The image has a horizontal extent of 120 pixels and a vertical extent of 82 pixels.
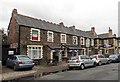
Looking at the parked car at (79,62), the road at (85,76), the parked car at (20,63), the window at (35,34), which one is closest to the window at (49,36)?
the window at (35,34)

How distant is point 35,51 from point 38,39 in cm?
181

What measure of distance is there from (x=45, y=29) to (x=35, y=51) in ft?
12.9

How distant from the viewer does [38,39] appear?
26172 mm

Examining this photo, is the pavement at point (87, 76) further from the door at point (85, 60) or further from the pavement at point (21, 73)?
the door at point (85, 60)

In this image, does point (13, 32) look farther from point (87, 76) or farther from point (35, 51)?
point (87, 76)

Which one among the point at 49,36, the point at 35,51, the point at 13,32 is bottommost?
the point at 35,51

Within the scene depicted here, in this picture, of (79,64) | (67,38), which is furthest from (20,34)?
(67,38)

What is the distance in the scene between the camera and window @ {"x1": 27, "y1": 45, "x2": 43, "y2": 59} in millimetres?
24850

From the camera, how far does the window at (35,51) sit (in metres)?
24.9

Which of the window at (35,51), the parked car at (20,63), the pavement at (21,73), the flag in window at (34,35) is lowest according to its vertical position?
the pavement at (21,73)

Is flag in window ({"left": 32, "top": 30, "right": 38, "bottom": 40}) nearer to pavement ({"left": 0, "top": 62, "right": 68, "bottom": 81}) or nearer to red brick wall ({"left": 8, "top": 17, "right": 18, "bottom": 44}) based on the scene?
red brick wall ({"left": 8, "top": 17, "right": 18, "bottom": 44})

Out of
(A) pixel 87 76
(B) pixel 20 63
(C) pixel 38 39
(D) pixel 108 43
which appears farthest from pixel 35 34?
(D) pixel 108 43

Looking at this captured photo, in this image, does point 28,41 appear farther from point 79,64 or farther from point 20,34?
point 79,64

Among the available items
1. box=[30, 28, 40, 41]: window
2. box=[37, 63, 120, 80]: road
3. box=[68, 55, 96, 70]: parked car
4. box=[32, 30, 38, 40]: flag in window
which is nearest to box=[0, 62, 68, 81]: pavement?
box=[37, 63, 120, 80]: road
